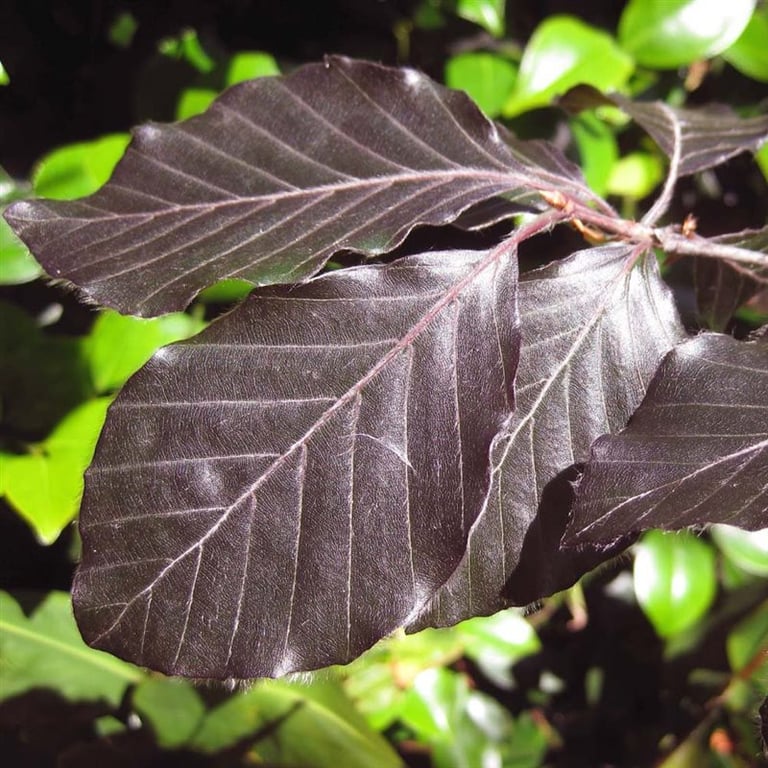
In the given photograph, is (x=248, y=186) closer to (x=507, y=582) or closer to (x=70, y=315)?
(x=507, y=582)

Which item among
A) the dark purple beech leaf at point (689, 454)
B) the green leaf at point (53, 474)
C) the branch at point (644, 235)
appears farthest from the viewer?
the green leaf at point (53, 474)

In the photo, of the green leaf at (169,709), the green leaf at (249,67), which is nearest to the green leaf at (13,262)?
the green leaf at (249,67)

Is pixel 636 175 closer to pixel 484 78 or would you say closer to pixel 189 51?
pixel 484 78

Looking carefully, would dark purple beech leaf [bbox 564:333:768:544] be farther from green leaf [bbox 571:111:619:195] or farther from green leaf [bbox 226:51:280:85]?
green leaf [bbox 226:51:280:85]

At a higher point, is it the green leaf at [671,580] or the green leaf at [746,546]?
the green leaf at [746,546]

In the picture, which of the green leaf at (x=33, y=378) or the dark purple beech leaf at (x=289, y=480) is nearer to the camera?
the dark purple beech leaf at (x=289, y=480)

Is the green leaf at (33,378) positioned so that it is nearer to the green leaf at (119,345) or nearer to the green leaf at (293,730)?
the green leaf at (119,345)

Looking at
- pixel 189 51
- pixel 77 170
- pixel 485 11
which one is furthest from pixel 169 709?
pixel 485 11
